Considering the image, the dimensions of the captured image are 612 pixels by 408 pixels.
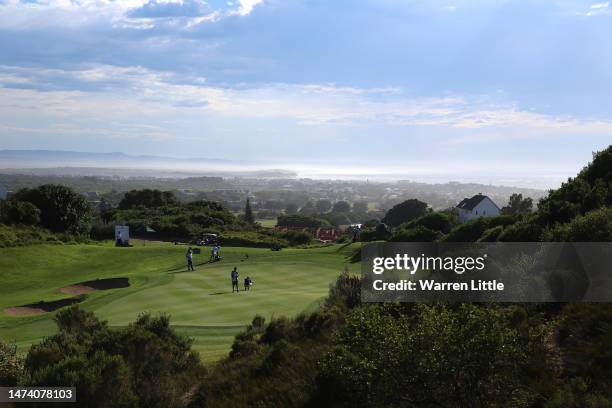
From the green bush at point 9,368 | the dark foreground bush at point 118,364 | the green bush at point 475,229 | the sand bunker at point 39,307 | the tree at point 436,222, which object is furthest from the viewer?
the tree at point 436,222

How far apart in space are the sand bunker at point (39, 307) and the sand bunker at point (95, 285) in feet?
10.8

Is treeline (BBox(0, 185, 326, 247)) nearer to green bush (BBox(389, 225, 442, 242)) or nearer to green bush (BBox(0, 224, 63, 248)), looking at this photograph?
green bush (BBox(0, 224, 63, 248))

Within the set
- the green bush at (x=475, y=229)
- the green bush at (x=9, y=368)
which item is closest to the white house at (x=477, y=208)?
the green bush at (x=475, y=229)

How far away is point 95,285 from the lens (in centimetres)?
2619

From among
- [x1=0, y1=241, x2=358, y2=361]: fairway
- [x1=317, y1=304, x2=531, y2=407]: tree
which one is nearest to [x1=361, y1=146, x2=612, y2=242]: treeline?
[x1=0, y1=241, x2=358, y2=361]: fairway

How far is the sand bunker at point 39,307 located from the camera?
20.2 meters

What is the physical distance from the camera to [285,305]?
18234 mm

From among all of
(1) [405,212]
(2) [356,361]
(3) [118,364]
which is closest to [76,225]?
(3) [118,364]

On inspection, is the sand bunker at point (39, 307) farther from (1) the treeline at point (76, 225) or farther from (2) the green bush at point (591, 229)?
(1) the treeline at point (76, 225)

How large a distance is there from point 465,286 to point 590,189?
8643 millimetres

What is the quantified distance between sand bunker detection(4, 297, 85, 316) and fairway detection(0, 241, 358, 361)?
43cm

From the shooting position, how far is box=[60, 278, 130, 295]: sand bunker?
989 inches

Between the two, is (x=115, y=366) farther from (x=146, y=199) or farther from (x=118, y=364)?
(x=146, y=199)

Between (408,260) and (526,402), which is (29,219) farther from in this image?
(526,402)
